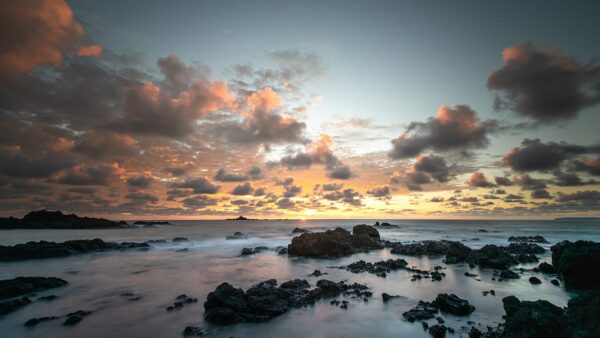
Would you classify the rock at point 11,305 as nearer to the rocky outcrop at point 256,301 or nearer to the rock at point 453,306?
the rocky outcrop at point 256,301

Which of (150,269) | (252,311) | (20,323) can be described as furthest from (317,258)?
(20,323)

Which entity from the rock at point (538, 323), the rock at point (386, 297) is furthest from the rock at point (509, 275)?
the rock at point (538, 323)

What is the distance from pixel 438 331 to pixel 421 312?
2.79 meters

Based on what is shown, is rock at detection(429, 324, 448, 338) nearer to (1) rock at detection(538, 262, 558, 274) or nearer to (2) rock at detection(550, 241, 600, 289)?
(2) rock at detection(550, 241, 600, 289)

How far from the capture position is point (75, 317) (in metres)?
16.0

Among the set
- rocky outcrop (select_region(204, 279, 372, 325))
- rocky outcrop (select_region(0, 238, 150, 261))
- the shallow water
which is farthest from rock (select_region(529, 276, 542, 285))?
rocky outcrop (select_region(0, 238, 150, 261))

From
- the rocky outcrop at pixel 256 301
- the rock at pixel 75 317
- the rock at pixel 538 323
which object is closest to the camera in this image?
the rock at pixel 538 323

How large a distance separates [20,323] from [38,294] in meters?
7.48

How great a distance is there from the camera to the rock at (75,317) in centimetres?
1545

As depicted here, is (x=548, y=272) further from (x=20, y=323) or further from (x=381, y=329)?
(x=20, y=323)

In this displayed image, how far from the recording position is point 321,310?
16.7 metres

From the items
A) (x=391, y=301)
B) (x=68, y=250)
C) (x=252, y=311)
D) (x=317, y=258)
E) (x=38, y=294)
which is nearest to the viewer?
(x=252, y=311)

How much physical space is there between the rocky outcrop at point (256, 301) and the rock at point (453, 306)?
16.2ft

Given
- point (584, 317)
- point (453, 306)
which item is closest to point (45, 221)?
point (453, 306)
